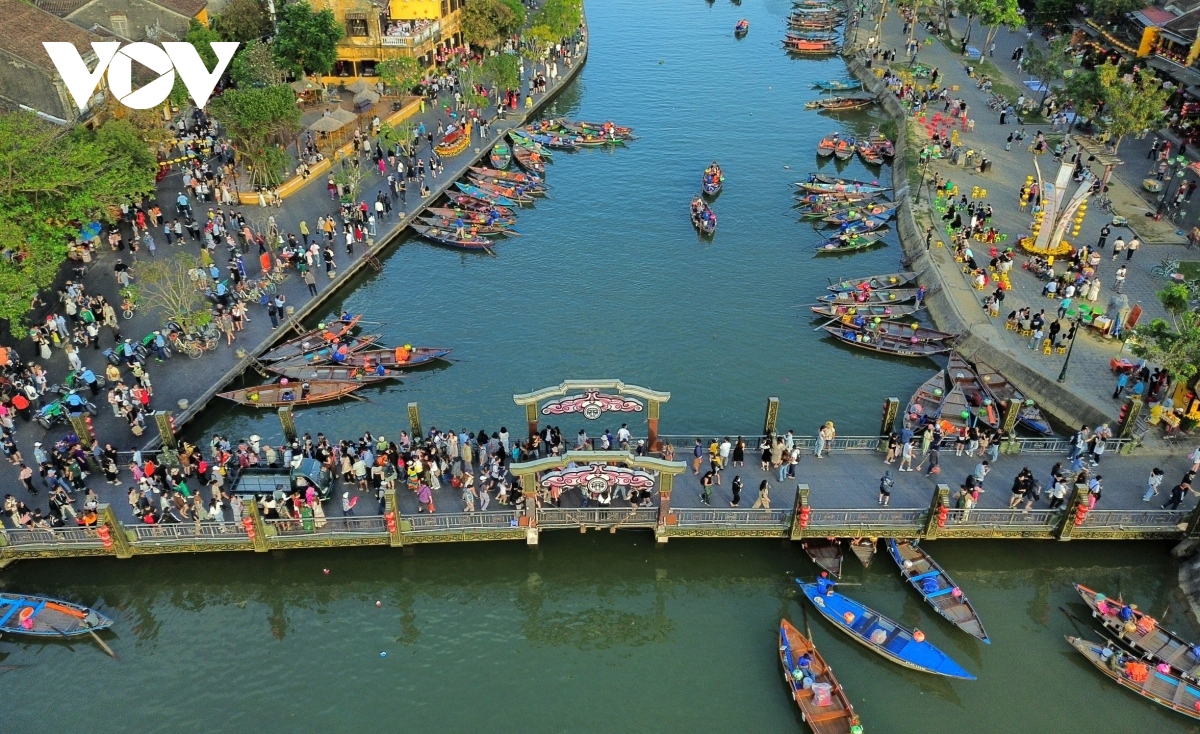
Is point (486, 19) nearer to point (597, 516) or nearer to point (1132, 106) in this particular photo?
point (1132, 106)

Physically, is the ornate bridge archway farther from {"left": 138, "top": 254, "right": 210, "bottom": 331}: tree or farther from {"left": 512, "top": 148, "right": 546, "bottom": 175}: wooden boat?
{"left": 512, "top": 148, "right": 546, "bottom": 175}: wooden boat

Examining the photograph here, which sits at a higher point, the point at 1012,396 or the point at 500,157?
the point at 500,157

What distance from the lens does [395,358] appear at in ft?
137

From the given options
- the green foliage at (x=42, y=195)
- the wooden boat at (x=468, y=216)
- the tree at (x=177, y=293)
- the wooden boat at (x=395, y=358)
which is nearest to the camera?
the green foliage at (x=42, y=195)

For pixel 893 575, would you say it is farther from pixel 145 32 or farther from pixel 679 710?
pixel 145 32

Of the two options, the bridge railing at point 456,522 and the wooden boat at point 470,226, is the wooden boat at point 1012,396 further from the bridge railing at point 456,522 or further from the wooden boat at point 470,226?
the wooden boat at point 470,226

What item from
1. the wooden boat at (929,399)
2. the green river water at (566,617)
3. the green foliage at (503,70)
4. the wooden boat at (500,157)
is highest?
the green foliage at (503,70)

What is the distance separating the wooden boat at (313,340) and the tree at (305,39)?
34946 mm

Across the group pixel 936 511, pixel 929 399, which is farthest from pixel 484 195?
pixel 936 511

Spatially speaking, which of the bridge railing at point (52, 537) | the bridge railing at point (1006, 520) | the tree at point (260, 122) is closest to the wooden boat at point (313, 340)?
the bridge railing at point (52, 537)

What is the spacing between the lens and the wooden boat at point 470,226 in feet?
178

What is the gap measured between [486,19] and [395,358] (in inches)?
1977

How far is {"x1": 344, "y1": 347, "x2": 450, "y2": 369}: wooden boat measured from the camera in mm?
41156

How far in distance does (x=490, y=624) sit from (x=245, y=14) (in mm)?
64325
